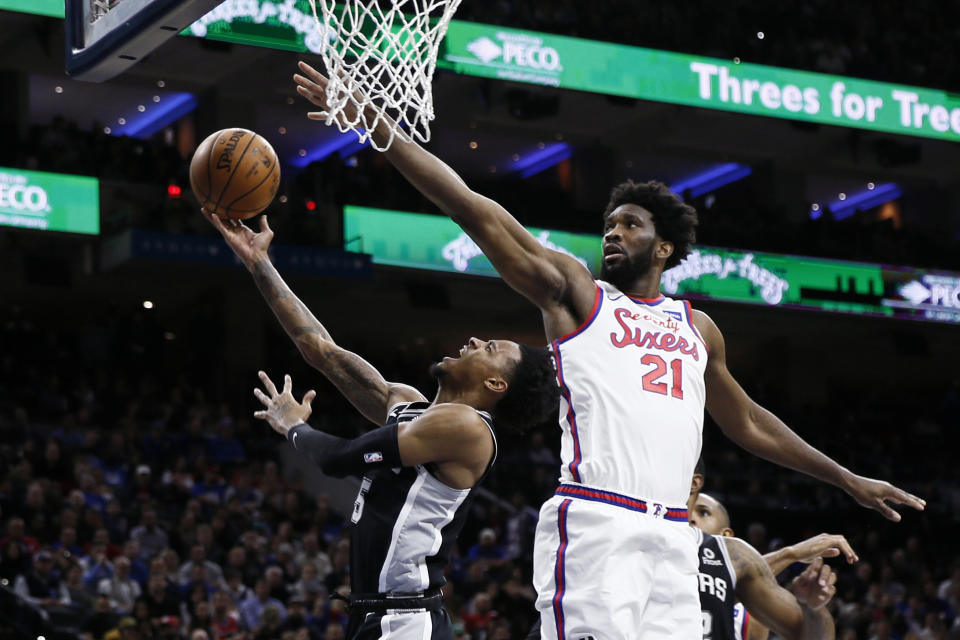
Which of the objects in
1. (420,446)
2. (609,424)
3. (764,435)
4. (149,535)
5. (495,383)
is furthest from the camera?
(149,535)

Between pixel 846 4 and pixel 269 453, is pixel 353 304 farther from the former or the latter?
pixel 846 4

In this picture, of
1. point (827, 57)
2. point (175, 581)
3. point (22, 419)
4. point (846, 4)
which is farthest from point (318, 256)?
point (846, 4)

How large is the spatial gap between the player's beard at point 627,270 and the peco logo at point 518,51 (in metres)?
14.8

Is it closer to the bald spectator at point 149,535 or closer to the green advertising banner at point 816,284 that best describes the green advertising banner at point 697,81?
the green advertising banner at point 816,284

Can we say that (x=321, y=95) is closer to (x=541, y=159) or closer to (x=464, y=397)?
(x=464, y=397)

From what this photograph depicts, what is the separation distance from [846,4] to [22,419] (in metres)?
16.6

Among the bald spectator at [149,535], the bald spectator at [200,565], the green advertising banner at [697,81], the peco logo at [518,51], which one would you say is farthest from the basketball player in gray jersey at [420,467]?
the peco logo at [518,51]

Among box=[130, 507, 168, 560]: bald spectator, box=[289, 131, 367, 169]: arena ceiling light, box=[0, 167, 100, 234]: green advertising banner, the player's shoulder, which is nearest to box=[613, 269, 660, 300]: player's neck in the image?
the player's shoulder

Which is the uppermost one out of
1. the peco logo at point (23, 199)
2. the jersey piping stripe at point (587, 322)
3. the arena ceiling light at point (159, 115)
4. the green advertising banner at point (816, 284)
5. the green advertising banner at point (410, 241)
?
the arena ceiling light at point (159, 115)

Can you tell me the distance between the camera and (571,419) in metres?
4.32

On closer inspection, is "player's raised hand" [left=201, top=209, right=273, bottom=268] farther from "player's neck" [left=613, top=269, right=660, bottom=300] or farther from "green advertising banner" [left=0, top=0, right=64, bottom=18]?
"green advertising banner" [left=0, top=0, right=64, bottom=18]

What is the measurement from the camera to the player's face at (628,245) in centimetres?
452

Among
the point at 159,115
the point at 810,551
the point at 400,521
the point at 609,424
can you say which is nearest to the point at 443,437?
the point at 400,521

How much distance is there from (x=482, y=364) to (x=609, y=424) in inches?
26.9
